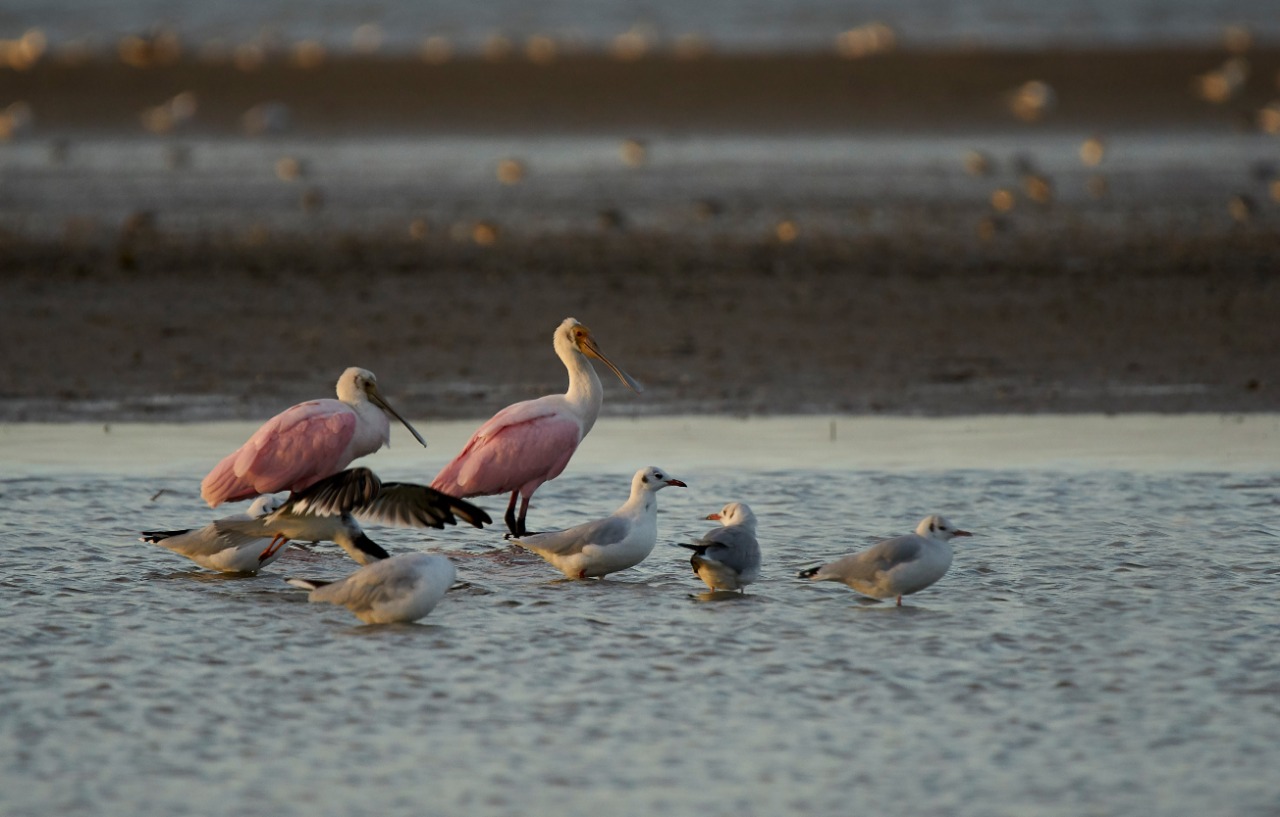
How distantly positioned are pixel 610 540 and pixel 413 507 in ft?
2.49

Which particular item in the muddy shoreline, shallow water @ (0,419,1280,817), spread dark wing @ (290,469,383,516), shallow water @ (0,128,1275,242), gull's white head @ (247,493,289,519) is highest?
the muddy shoreline

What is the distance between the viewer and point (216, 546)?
766 cm

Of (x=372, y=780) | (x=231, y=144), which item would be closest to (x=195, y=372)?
(x=372, y=780)

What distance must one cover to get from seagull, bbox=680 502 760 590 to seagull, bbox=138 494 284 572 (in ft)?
5.65

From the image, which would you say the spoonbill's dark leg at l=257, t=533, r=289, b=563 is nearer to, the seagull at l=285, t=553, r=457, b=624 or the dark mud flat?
the seagull at l=285, t=553, r=457, b=624

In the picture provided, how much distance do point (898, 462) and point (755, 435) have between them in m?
1.09

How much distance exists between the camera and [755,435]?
34.8 ft

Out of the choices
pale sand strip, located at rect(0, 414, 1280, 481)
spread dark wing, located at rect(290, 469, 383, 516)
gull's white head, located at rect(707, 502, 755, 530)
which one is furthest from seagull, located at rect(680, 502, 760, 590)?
pale sand strip, located at rect(0, 414, 1280, 481)

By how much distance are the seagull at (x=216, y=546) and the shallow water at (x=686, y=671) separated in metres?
0.10

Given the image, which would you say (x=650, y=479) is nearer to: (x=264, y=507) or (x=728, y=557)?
(x=728, y=557)

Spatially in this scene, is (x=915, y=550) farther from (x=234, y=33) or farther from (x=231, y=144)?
(x=234, y=33)

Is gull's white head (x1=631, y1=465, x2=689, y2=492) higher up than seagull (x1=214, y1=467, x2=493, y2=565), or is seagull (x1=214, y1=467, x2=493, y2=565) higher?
gull's white head (x1=631, y1=465, x2=689, y2=492)

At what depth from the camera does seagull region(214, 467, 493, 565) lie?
734cm

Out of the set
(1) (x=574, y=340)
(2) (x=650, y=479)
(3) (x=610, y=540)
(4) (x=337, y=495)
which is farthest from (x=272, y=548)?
(1) (x=574, y=340)
